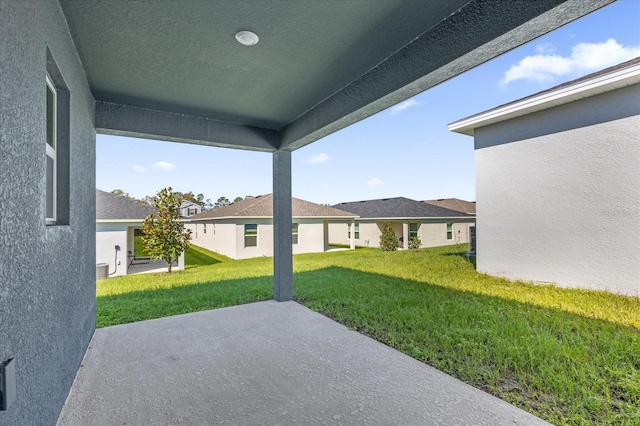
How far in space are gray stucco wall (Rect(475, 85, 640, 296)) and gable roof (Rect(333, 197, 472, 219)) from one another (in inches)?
416

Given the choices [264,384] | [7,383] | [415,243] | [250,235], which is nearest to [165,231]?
[250,235]

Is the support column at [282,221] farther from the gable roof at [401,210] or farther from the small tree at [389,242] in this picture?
the gable roof at [401,210]

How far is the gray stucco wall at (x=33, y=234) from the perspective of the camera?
4.54 ft

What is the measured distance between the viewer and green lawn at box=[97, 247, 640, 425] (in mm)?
2879

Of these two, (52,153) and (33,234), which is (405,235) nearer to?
(52,153)

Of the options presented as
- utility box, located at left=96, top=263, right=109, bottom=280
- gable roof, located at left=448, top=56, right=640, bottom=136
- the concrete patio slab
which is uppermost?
gable roof, located at left=448, top=56, right=640, bottom=136

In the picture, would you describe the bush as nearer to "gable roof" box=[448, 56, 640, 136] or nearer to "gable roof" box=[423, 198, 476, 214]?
"gable roof" box=[423, 198, 476, 214]

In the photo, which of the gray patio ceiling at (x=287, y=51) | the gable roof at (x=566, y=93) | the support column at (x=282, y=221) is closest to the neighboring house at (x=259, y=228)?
the gable roof at (x=566, y=93)

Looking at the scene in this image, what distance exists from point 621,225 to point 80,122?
369 inches

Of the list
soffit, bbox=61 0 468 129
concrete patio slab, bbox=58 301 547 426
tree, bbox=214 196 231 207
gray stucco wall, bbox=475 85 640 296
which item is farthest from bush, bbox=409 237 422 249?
tree, bbox=214 196 231 207

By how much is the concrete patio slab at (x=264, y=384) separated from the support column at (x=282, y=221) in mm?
1635

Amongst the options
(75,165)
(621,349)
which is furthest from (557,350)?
(75,165)

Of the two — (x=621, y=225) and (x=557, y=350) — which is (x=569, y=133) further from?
(x=557, y=350)

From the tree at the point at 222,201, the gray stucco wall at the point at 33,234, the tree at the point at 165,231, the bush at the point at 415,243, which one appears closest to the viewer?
the gray stucco wall at the point at 33,234
